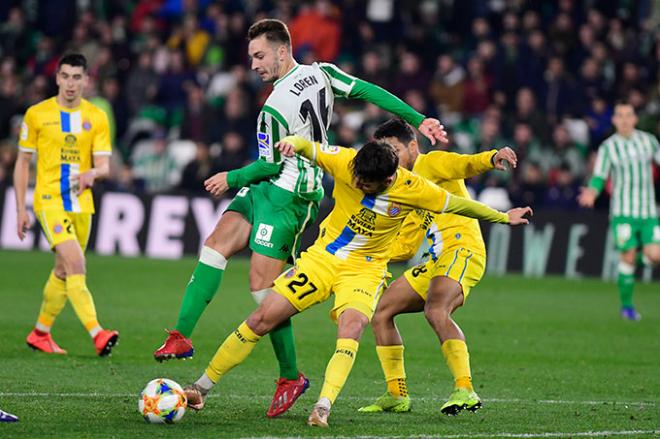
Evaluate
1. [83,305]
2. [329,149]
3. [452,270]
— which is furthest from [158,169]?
[329,149]

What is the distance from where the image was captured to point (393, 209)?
24.7ft

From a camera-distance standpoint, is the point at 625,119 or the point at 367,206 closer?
the point at 367,206

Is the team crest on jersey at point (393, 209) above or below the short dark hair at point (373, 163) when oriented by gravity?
below

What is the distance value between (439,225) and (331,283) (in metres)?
1.32

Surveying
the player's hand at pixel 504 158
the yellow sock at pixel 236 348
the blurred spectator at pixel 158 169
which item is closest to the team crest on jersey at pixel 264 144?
the yellow sock at pixel 236 348

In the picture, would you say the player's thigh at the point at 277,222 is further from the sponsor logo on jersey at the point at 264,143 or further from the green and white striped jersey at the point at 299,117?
the sponsor logo on jersey at the point at 264,143

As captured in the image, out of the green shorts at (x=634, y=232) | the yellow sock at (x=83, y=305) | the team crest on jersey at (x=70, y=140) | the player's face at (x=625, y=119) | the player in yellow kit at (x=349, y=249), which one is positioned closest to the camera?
the player in yellow kit at (x=349, y=249)

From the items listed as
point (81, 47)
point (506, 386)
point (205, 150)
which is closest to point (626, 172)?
point (506, 386)

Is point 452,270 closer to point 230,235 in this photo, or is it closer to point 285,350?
point 285,350

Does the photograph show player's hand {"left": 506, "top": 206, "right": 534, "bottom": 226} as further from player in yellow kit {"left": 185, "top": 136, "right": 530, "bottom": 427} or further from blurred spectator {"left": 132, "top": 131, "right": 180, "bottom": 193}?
blurred spectator {"left": 132, "top": 131, "right": 180, "bottom": 193}

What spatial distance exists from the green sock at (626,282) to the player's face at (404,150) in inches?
270

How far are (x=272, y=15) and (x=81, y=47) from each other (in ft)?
11.4

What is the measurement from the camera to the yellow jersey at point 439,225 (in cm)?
824

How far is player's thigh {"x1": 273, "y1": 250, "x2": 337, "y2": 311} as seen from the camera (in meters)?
7.47
